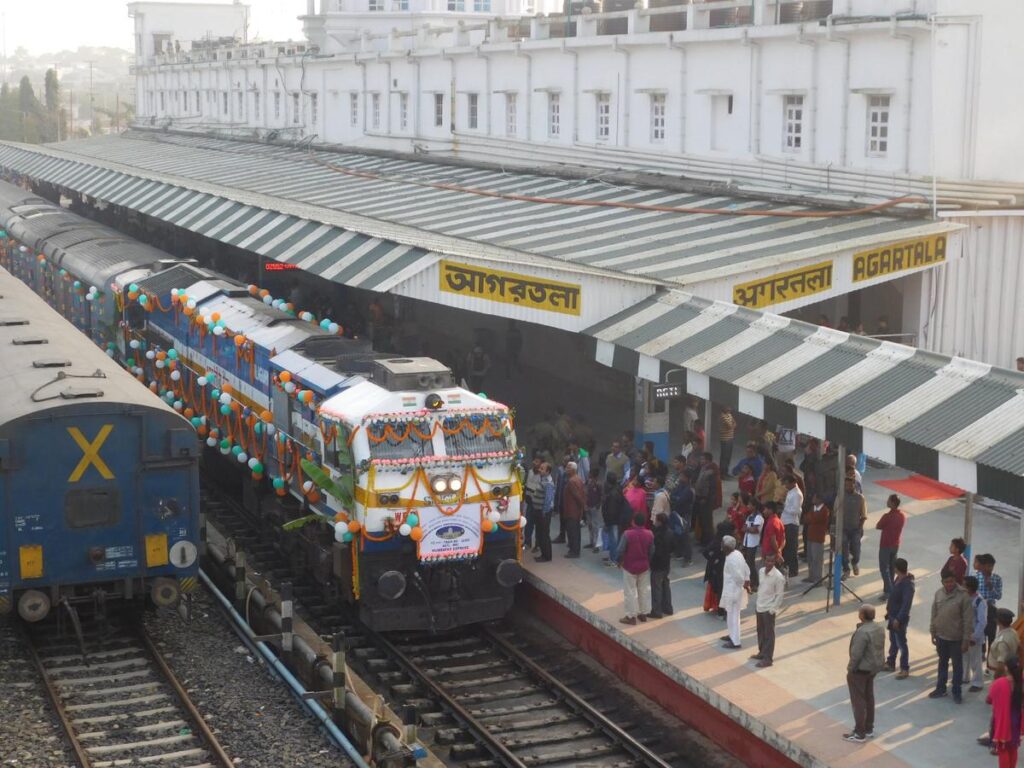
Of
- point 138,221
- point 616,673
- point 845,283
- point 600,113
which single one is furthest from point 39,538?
point 138,221

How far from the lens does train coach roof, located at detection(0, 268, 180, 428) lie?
48.5 ft

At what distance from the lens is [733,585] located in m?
14.8

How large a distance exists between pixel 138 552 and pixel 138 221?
29216 mm

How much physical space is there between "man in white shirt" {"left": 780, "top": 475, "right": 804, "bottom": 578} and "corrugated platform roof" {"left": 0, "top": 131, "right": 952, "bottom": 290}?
11.1ft

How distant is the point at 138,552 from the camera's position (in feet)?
49.8

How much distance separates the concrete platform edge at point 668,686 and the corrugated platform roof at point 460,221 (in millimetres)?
4872

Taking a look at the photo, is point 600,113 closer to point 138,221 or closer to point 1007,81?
point 1007,81

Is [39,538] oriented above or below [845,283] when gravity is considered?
below

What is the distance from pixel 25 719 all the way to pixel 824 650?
8.24m

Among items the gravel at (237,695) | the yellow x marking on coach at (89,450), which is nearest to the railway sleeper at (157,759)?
the gravel at (237,695)

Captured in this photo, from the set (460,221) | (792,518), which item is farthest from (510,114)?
(792,518)

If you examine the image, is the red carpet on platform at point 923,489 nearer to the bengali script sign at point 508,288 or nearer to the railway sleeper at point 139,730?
the bengali script sign at point 508,288

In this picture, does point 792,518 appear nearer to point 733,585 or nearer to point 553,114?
point 733,585

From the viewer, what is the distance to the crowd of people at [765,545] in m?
12.8
